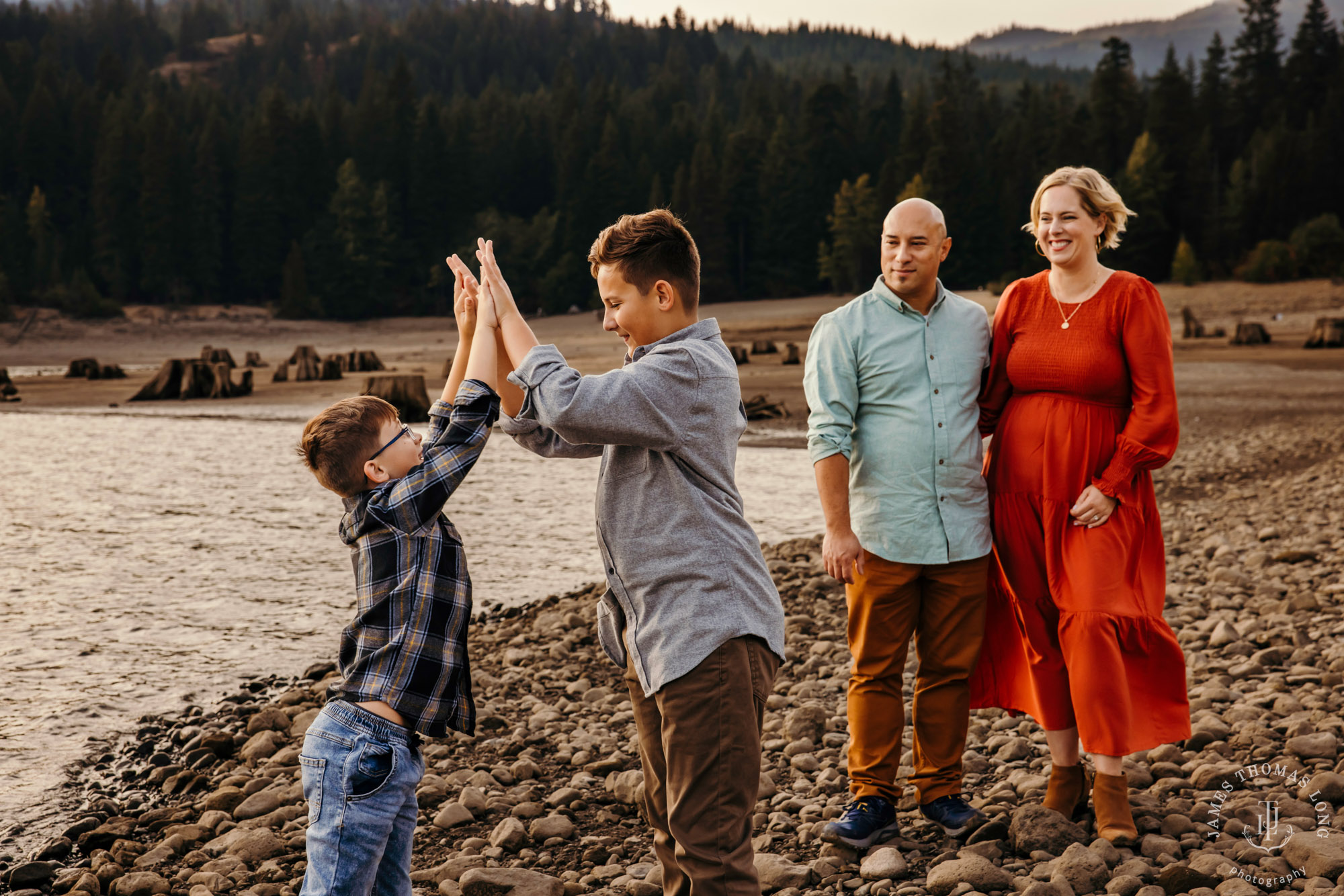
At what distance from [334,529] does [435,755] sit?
21.7ft

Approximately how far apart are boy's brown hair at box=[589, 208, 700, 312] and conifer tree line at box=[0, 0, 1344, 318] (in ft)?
181

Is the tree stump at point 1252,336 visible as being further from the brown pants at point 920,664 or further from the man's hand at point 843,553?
the man's hand at point 843,553

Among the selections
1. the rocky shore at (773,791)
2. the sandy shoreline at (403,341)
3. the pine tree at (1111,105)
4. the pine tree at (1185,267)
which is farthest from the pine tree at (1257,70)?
the rocky shore at (773,791)

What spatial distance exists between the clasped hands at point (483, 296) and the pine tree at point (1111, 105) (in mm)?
72370

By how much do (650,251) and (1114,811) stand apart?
244 cm

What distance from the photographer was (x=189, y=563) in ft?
30.7

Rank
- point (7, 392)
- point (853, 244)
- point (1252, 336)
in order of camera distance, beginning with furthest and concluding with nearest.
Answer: point (853, 244), point (1252, 336), point (7, 392)

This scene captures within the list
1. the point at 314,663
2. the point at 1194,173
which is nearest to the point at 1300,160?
the point at 1194,173

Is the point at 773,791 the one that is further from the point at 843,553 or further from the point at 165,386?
the point at 165,386

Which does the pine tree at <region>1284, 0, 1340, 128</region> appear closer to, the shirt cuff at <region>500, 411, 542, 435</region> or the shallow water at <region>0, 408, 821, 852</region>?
the shallow water at <region>0, 408, 821, 852</region>

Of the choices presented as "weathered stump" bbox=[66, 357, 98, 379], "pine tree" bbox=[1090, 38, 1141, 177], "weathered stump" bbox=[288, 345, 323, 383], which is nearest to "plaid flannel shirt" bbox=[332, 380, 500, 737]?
"weathered stump" bbox=[288, 345, 323, 383]

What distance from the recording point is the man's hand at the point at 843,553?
3.42m

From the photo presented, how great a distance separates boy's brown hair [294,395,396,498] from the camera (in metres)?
2.61

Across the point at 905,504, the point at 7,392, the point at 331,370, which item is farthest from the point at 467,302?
the point at 7,392
